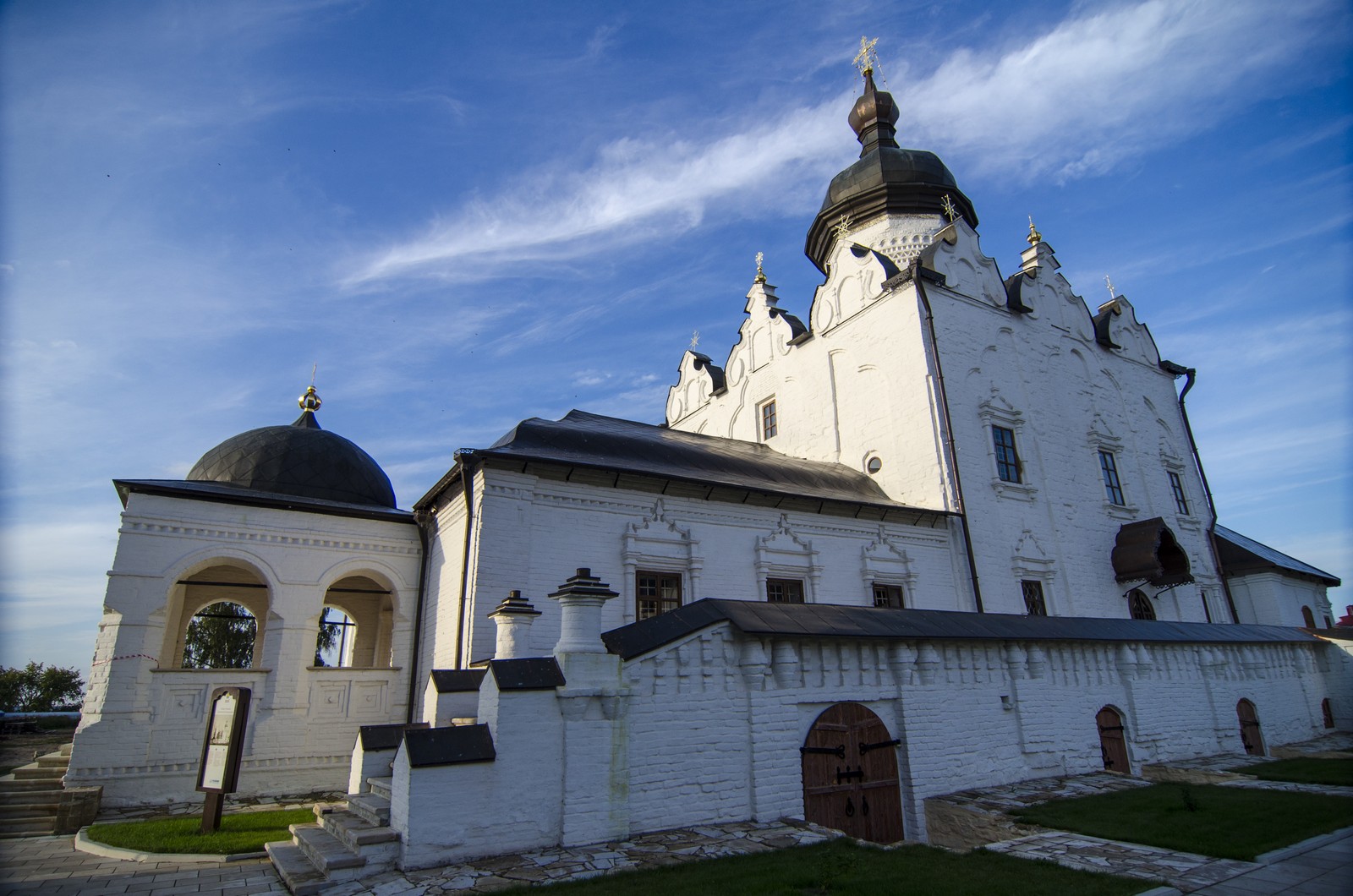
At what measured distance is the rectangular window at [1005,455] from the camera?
54.9 feet

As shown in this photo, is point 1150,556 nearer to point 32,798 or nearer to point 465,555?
point 465,555

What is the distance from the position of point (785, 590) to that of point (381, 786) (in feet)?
25.2

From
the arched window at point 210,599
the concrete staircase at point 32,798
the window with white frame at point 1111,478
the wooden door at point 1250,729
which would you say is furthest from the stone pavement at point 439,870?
the window with white frame at point 1111,478

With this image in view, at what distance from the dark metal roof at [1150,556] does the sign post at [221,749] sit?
18.0 meters

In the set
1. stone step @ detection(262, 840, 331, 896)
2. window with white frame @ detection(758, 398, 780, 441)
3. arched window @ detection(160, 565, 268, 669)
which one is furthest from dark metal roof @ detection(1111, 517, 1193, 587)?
arched window @ detection(160, 565, 268, 669)

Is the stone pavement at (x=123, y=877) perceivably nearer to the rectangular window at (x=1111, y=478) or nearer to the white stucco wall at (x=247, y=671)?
the white stucco wall at (x=247, y=671)

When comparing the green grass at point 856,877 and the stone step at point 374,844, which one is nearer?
the green grass at point 856,877

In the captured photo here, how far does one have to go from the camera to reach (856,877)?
520 centimetres

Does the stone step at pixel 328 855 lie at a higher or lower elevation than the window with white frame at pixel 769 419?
lower

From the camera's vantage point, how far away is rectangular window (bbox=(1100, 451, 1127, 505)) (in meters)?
19.0

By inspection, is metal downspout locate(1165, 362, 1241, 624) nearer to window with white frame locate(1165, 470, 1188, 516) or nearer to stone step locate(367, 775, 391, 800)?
window with white frame locate(1165, 470, 1188, 516)

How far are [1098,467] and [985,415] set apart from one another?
173 inches

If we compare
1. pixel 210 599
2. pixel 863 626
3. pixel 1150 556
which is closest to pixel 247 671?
pixel 210 599

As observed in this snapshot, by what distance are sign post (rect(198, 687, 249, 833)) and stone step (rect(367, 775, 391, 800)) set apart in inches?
65.3
